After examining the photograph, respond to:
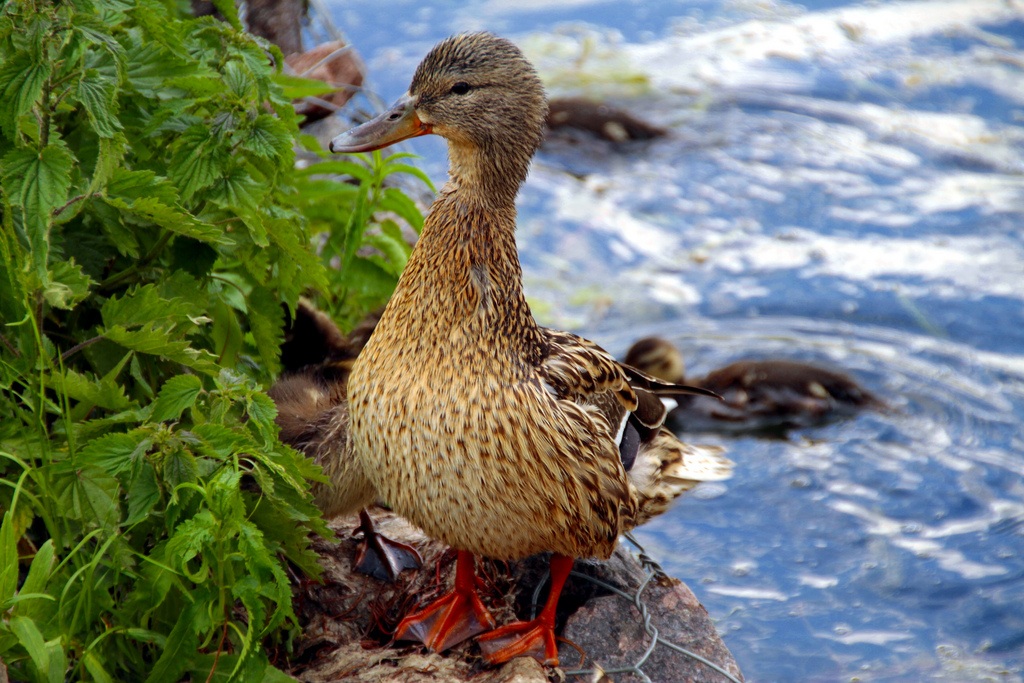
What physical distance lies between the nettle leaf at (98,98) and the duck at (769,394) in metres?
3.26

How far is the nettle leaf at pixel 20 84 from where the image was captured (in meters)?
1.94

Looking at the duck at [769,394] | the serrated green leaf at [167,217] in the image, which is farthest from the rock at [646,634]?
the duck at [769,394]

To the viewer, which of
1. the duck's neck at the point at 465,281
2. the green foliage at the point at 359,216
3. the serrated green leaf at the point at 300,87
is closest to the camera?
the duck's neck at the point at 465,281

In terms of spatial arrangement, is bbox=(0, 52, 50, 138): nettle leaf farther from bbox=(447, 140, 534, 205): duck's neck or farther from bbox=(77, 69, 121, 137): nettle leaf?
bbox=(447, 140, 534, 205): duck's neck

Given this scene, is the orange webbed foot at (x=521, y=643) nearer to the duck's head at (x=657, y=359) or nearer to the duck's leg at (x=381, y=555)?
the duck's leg at (x=381, y=555)

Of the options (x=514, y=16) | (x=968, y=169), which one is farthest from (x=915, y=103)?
(x=514, y=16)

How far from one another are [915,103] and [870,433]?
377 cm

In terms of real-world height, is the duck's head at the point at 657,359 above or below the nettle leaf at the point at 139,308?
below

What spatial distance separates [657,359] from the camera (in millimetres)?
5086

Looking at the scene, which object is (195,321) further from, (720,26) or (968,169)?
(720,26)

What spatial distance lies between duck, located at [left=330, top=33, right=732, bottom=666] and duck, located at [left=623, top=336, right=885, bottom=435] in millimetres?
2366

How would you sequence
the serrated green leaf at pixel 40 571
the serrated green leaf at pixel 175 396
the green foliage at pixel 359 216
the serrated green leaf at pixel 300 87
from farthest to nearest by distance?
1. the green foliage at pixel 359 216
2. the serrated green leaf at pixel 300 87
3. the serrated green leaf at pixel 175 396
4. the serrated green leaf at pixel 40 571

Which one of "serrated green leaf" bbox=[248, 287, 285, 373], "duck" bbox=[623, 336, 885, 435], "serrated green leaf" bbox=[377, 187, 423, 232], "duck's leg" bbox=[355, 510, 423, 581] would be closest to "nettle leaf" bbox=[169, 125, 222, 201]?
"serrated green leaf" bbox=[248, 287, 285, 373]

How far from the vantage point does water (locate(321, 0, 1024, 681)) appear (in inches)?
161
